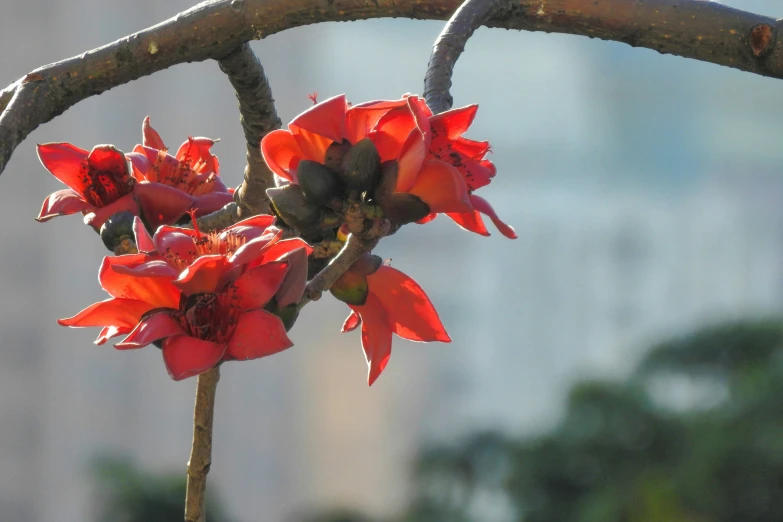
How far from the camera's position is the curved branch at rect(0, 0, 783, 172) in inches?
15.8

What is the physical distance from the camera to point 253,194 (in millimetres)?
503

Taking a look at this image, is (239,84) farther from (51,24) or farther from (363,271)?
(51,24)

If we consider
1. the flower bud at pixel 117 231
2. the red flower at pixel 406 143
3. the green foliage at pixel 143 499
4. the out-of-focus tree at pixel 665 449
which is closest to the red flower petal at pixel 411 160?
the red flower at pixel 406 143

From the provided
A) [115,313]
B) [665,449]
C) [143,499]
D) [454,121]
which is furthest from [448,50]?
[143,499]

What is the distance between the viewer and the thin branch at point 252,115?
0.48 meters

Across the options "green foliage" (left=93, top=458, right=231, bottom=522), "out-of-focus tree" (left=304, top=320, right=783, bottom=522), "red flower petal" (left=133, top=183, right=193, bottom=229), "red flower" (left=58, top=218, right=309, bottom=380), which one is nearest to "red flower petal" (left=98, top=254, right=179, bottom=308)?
"red flower" (left=58, top=218, right=309, bottom=380)

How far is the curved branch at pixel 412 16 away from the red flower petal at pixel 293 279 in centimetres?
14

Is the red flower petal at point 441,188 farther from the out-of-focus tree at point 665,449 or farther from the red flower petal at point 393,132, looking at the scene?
the out-of-focus tree at point 665,449

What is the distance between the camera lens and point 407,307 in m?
0.37

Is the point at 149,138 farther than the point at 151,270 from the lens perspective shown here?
Yes

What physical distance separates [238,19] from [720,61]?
20cm

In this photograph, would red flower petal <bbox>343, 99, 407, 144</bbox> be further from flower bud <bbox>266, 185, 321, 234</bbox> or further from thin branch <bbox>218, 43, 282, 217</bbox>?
thin branch <bbox>218, 43, 282, 217</bbox>

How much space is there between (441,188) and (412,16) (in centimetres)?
14

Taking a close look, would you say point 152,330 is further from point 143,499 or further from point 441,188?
point 143,499
